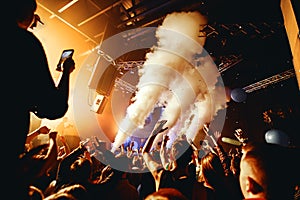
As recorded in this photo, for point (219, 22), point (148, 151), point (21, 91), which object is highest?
point (219, 22)

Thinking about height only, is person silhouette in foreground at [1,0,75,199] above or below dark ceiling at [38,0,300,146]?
below

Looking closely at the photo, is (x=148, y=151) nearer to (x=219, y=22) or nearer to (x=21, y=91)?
(x=21, y=91)

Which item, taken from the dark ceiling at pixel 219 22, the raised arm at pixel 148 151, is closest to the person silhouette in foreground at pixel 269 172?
the raised arm at pixel 148 151

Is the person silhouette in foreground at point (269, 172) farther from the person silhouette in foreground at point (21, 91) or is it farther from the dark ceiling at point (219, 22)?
the dark ceiling at point (219, 22)

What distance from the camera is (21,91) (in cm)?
143

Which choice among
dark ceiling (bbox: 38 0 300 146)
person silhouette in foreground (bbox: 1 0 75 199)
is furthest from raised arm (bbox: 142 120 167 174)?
dark ceiling (bbox: 38 0 300 146)

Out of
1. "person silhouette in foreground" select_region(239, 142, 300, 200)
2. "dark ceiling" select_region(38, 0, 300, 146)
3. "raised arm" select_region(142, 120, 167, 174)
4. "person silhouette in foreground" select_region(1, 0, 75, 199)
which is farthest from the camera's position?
"dark ceiling" select_region(38, 0, 300, 146)

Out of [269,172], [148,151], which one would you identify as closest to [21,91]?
[269,172]

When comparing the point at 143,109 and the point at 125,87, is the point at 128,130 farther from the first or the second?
the point at 125,87

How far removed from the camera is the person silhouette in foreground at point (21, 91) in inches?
51.4

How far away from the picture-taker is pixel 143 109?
38.3 ft

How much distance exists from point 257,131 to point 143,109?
5.45m

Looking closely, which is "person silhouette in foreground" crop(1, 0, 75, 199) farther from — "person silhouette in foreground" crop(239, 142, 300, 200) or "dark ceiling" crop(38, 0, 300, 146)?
"dark ceiling" crop(38, 0, 300, 146)

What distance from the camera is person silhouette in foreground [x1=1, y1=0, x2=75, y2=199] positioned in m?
1.31
